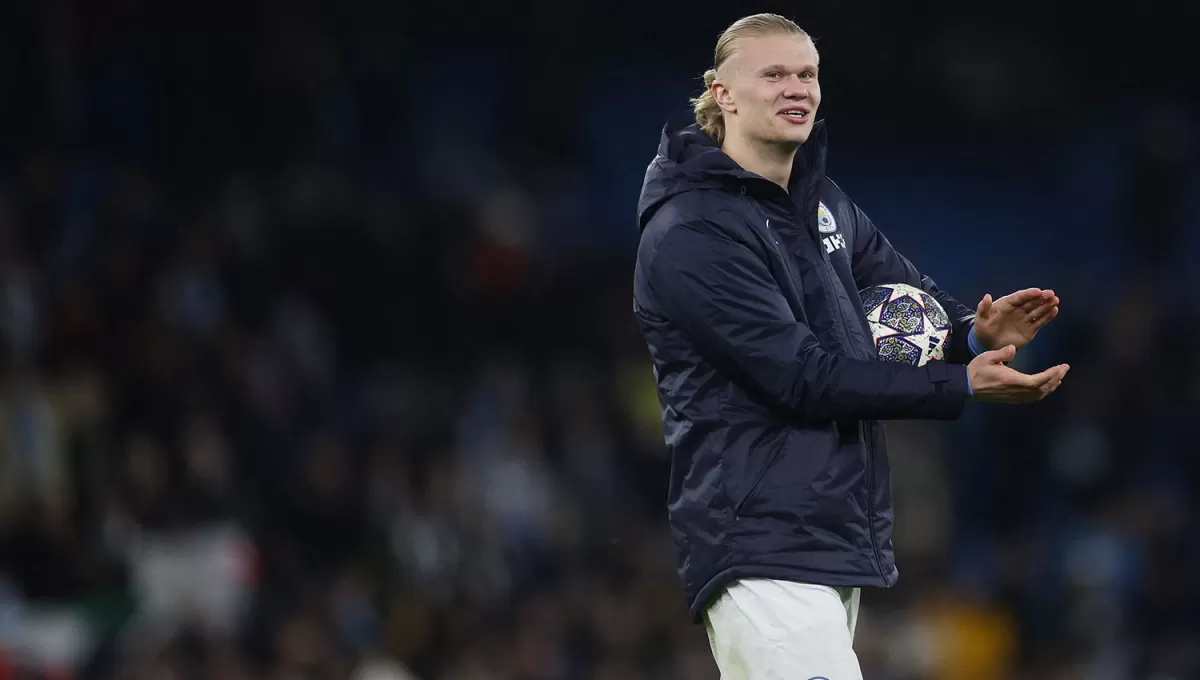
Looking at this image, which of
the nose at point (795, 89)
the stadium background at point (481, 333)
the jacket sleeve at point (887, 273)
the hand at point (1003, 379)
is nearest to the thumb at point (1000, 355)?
the hand at point (1003, 379)

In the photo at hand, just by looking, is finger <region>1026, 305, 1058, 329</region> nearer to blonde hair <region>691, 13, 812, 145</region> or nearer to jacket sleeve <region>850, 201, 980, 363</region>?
jacket sleeve <region>850, 201, 980, 363</region>

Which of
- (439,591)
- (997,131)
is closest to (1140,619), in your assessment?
(439,591)

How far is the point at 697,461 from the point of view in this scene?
4.38 meters

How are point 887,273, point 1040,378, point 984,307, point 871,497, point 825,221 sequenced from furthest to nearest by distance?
point 887,273 → point 825,221 → point 984,307 → point 871,497 → point 1040,378

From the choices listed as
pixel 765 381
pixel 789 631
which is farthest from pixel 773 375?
pixel 789 631

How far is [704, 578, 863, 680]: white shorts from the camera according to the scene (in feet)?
13.9

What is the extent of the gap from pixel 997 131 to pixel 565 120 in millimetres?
3787

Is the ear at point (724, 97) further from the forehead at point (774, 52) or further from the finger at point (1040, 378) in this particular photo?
the finger at point (1040, 378)

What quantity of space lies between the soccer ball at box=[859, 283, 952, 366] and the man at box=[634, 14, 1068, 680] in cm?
7

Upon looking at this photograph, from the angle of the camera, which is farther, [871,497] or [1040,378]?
[871,497]

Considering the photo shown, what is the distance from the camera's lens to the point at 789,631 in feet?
13.9

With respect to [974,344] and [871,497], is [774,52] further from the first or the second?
[871,497]

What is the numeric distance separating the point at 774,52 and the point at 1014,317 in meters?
0.93

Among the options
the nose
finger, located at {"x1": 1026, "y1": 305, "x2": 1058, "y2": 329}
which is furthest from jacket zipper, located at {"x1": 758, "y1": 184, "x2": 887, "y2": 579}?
finger, located at {"x1": 1026, "y1": 305, "x2": 1058, "y2": 329}
